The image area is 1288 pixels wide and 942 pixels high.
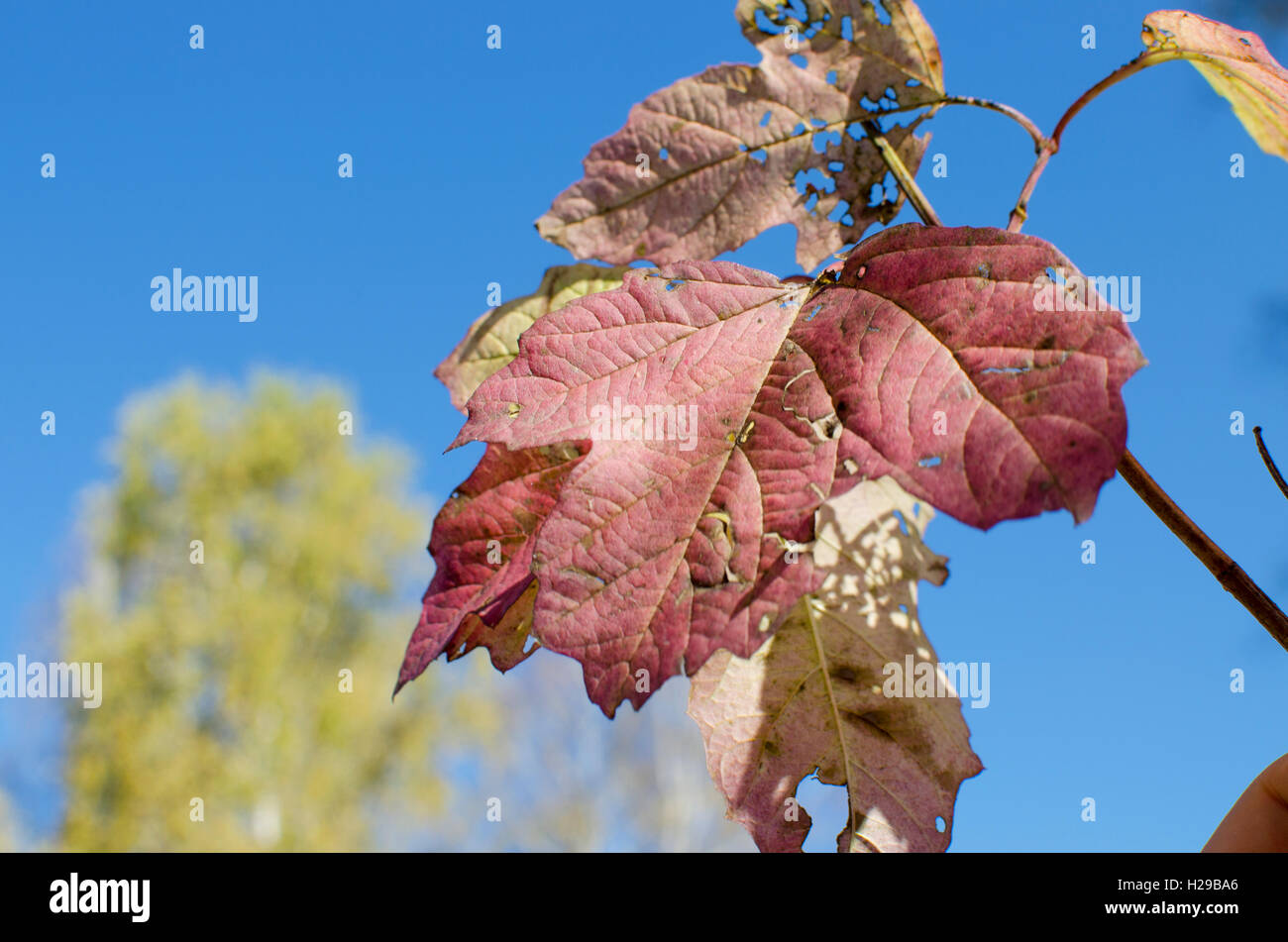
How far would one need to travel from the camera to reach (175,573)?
10125mm

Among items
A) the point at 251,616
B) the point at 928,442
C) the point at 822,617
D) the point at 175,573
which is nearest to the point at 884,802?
the point at 822,617

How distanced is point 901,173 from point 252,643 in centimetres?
1014

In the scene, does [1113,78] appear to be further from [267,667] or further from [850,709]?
[267,667]

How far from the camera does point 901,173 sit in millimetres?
479

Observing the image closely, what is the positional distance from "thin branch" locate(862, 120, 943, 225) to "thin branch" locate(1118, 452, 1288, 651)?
154 millimetres

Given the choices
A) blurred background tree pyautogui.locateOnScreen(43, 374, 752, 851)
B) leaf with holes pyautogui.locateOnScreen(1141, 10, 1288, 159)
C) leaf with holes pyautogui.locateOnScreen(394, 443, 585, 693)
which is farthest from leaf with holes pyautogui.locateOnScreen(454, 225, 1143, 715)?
blurred background tree pyautogui.locateOnScreen(43, 374, 752, 851)

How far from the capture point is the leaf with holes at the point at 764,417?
33 centimetres

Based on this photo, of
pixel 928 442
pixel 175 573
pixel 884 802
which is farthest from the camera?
pixel 175 573

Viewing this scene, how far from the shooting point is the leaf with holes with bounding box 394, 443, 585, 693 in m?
0.44

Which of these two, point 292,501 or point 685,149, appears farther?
point 292,501

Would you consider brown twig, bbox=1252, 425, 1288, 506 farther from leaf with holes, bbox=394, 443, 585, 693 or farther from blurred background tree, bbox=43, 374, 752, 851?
blurred background tree, bbox=43, 374, 752, 851

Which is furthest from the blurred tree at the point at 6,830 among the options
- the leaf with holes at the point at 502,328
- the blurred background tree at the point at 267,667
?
the leaf with holes at the point at 502,328
